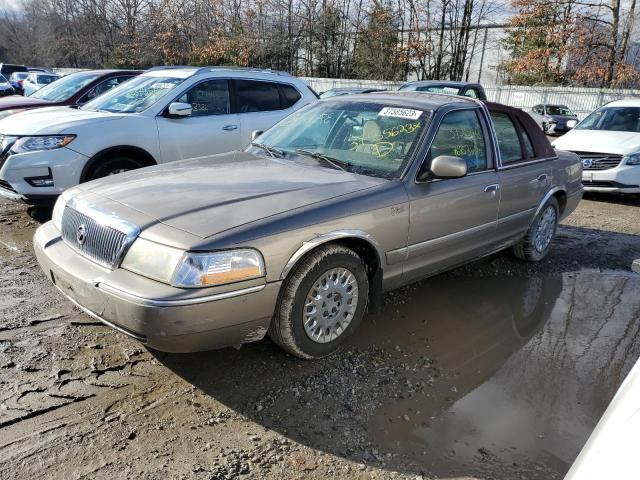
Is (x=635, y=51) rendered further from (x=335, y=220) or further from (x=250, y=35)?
(x=335, y=220)

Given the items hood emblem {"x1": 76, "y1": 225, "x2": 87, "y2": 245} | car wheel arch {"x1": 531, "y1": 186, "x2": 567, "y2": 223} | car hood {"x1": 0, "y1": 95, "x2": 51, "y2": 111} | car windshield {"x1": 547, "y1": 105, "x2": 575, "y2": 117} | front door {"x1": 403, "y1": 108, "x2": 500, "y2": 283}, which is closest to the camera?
hood emblem {"x1": 76, "y1": 225, "x2": 87, "y2": 245}

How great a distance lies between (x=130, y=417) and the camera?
112 inches

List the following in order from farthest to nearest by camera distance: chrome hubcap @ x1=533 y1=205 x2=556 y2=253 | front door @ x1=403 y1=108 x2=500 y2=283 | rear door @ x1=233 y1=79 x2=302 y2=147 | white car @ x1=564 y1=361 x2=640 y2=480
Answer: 1. rear door @ x1=233 y1=79 x2=302 y2=147
2. chrome hubcap @ x1=533 y1=205 x2=556 y2=253
3. front door @ x1=403 y1=108 x2=500 y2=283
4. white car @ x1=564 y1=361 x2=640 y2=480

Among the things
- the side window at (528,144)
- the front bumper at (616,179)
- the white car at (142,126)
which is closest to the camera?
the side window at (528,144)

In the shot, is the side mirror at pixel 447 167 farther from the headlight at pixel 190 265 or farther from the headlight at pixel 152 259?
the headlight at pixel 152 259

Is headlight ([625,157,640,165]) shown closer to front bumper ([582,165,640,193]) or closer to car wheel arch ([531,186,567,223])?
front bumper ([582,165,640,193])

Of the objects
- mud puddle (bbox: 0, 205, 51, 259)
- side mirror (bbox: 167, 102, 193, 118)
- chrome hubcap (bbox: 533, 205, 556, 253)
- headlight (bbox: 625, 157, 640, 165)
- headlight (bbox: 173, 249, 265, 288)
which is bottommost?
Answer: mud puddle (bbox: 0, 205, 51, 259)

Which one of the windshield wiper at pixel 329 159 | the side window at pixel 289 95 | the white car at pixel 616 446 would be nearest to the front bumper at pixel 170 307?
the windshield wiper at pixel 329 159

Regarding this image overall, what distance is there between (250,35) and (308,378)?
3454 centimetres

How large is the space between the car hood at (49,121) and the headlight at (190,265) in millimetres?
3599

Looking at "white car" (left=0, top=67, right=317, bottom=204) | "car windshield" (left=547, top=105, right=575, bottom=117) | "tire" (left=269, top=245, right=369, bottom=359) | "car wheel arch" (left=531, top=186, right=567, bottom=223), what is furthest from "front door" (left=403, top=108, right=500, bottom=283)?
"car windshield" (left=547, top=105, right=575, bottom=117)

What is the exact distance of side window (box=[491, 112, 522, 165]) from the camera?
477 centimetres

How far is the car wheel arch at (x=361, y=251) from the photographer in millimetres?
3104

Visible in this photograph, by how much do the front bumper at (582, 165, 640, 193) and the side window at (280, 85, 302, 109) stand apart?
16.7 ft
